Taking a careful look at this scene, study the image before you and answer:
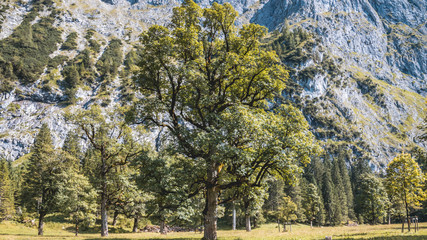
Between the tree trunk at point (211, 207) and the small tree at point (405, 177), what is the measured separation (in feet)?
79.3

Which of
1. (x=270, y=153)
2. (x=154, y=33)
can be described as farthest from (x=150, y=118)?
(x=270, y=153)

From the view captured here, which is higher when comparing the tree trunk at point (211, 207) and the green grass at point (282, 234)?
the tree trunk at point (211, 207)

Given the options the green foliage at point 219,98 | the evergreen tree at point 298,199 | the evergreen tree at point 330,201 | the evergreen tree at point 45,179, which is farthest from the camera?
the evergreen tree at point 330,201

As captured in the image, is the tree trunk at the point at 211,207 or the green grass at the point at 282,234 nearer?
the tree trunk at the point at 211,207

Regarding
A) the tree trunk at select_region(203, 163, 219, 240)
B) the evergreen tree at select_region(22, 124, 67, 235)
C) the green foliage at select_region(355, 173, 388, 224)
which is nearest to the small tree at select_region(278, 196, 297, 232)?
the green foliage at select_region(355, 173, 388, 224)

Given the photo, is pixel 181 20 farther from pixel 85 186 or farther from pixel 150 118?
pixel 85 186

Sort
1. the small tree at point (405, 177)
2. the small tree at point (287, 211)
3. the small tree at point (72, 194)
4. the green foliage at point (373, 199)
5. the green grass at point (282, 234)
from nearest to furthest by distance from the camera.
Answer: the green grass at point (282, 234) → the small tree at point (405, 177) → the small tree at point (72, 194) → the small tree at point (287, 211) → the green foliage at point (373, 199)

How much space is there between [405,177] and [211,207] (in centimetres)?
2560

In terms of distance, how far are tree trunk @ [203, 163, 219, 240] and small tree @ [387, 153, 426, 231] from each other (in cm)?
2419

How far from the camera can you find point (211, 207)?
1714 cm

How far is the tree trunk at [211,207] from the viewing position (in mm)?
16547

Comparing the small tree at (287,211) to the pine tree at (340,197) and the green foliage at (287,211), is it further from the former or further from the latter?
the pine tree at (340,197)

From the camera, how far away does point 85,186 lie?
4203 centimetres

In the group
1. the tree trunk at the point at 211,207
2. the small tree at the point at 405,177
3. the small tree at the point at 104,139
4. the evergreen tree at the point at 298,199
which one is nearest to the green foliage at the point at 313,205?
the evergreen tree at the point at 298,199
